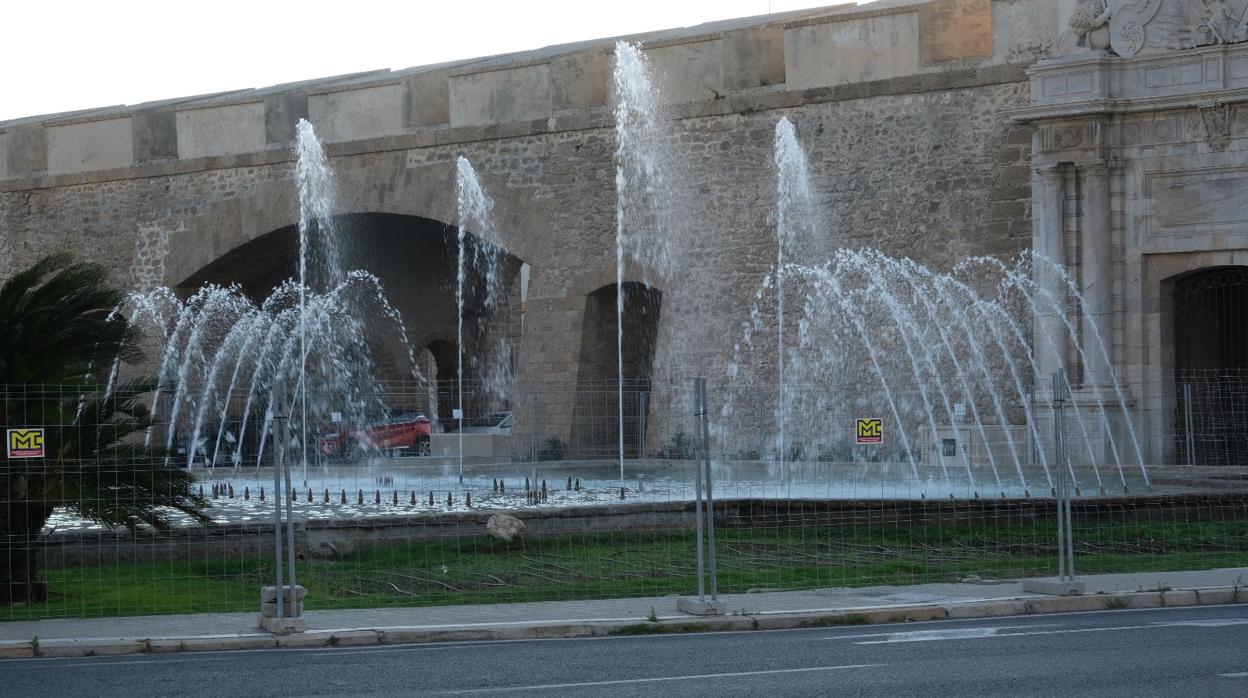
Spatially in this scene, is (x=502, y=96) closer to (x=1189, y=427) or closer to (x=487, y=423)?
(x=487, y=423)

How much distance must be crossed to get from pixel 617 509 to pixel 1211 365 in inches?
431

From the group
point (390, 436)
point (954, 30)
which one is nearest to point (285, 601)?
point (390, 436)

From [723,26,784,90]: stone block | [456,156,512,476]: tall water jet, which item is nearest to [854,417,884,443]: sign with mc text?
[723,26,784,90]: stone block

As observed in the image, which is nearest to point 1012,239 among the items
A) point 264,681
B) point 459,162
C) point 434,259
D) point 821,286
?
point 821,286

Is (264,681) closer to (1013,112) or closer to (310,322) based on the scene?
(1013,112)

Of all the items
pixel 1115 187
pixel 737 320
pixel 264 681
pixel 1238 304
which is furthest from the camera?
pixel 737 320

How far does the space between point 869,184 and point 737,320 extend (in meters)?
2.60

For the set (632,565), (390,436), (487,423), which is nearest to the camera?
(632,565)

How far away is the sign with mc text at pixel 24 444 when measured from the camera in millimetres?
12016

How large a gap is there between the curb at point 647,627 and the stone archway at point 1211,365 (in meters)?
8.79

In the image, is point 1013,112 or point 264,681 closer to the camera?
point 264,681

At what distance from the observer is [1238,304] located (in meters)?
23.7

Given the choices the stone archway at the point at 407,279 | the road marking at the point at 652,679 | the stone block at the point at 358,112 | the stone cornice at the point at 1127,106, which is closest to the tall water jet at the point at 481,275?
the stone archway at the point at 407,279

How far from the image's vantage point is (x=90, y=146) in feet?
107
